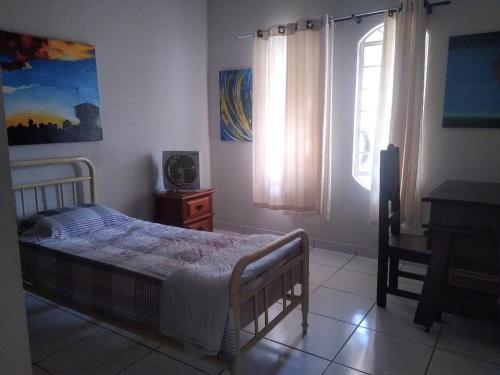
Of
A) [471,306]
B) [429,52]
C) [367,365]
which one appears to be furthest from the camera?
[429,52]

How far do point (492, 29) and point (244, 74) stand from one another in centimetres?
217

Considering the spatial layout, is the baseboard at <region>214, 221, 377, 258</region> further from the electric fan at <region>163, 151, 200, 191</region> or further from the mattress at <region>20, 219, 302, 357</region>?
the mattress at <region>20, 219, 302, 357</region>

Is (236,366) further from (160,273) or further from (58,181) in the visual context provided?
(58,181)

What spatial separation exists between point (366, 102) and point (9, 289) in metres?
3.20

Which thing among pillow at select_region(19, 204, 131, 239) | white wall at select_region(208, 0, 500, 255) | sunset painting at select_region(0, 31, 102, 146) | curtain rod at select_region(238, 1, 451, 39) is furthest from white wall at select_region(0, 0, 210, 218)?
curtain rod at select_region(238, 1, 451, 39)

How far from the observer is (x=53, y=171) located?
2877mm

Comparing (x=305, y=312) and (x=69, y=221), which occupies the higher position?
(x=69, y=221)

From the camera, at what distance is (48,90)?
8.99 ft

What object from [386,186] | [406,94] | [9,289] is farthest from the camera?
[406,94]

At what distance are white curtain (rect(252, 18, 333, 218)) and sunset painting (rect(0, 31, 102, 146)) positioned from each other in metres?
1.53

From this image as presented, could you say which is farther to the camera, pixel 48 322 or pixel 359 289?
pixel 359 289

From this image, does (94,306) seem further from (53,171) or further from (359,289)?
(359,289)

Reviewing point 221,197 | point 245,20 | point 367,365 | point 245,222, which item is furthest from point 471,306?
point 245,20

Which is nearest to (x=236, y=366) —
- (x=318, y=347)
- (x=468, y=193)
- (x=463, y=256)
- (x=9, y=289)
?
(x=318, y=347)
